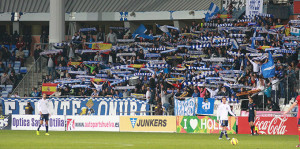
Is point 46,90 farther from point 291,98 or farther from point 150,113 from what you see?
point 291,98

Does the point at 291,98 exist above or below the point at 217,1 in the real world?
below

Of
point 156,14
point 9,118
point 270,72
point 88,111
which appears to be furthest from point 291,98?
point 156,14

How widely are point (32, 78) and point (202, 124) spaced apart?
1671 centimetres

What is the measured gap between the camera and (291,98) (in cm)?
3356

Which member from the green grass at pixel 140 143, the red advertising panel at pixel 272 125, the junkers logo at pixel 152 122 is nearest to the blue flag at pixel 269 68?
the red advertising panel at pixel 272 125

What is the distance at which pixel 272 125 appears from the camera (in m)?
33.0

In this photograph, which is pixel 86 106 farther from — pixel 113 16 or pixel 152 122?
pixel 113 16

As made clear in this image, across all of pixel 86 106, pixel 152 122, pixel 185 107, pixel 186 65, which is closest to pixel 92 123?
pixel 86 106

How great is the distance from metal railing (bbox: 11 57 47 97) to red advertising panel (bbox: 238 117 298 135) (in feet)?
58.2

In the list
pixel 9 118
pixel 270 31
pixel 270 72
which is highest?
pixel 270 31

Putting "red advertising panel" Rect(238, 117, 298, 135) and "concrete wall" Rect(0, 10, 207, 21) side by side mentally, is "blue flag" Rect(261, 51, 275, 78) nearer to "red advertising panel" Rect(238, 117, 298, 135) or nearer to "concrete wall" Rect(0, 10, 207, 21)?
"red advertising panel" Rect(238, 117, 298, 135)

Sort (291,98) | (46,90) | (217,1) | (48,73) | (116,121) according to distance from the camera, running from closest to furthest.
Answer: (291,98), (116,121), (46,90), (48,73), (217,1)

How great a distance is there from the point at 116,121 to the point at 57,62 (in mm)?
11755

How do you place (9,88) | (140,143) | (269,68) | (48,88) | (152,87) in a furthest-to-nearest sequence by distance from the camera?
(9,88)
(48,88)
(152,87)
(269,68)
(140,143)
